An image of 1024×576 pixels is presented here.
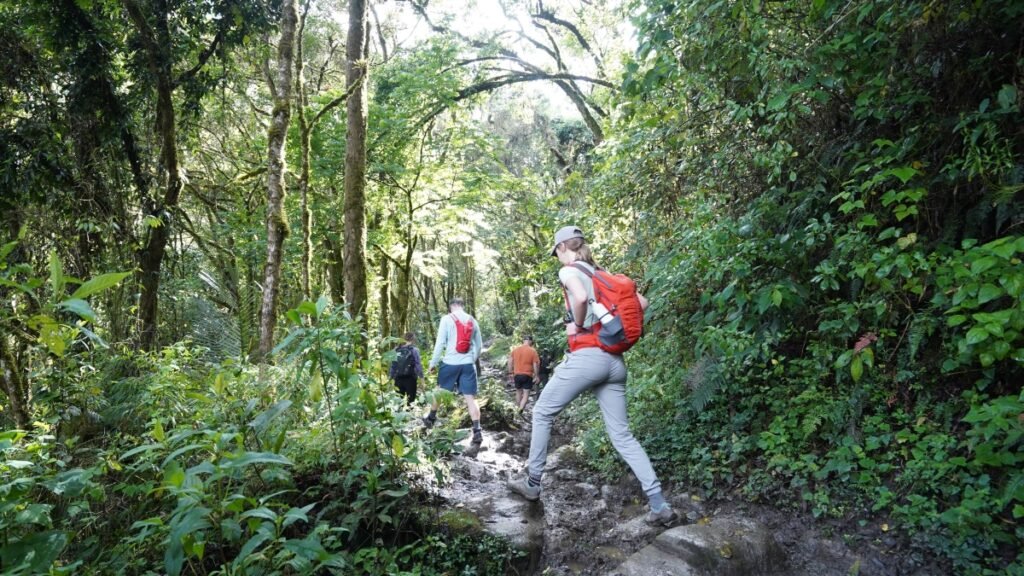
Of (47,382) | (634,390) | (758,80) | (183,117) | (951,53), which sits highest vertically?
(183,117)

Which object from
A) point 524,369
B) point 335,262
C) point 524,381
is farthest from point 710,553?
point 335,262

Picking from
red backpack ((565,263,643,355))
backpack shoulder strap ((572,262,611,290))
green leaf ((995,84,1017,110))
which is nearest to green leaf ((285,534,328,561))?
red backpack ((565,263,643,355))

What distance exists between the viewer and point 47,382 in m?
5.05

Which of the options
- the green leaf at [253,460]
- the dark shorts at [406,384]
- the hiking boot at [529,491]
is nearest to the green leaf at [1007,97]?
the hiking boot at [529,491]

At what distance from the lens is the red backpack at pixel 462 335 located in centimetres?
818

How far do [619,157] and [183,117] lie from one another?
683 centimetres

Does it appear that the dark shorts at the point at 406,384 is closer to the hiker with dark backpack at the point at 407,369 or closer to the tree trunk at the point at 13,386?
the hiker with dark backpack at the point at 407,369

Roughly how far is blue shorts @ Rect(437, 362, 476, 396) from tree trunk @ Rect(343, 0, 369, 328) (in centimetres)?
180

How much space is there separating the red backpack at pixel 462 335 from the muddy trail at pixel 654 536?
106 inches

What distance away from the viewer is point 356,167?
30.0 feet

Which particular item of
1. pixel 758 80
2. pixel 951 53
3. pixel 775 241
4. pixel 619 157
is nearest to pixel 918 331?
pixel 775 241

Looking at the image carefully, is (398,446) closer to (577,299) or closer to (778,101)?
(577,299)

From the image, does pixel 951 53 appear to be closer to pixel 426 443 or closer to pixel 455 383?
pixel 426 443

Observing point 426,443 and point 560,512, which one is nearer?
point 426,443
